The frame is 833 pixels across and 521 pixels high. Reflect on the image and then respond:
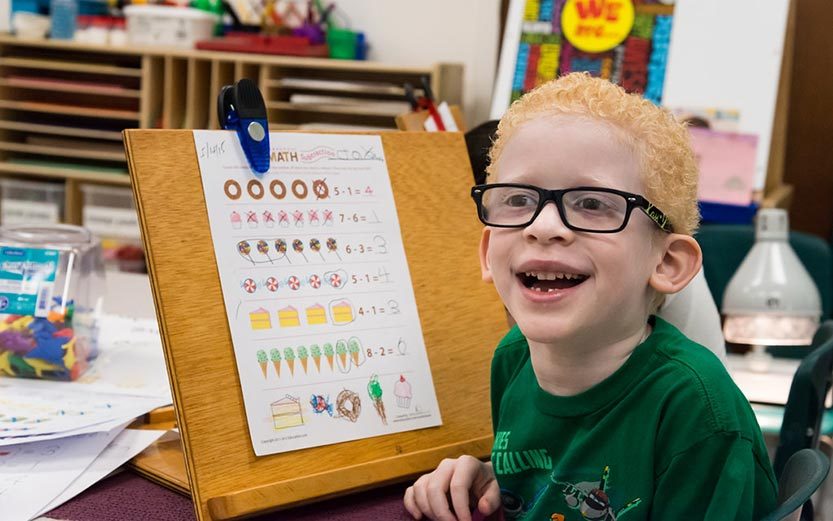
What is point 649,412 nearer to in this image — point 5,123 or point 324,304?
point 324,304

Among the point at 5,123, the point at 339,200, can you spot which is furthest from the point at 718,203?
the point at 5,123

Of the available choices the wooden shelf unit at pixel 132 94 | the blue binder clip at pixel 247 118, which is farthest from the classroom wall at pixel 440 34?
the blue binder clip at pixel 247 118

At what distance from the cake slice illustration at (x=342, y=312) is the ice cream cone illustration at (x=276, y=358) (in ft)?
0.27

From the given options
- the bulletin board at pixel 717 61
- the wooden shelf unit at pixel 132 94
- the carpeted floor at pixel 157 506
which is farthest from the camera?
the wooden shelf unit at pixel 132 94

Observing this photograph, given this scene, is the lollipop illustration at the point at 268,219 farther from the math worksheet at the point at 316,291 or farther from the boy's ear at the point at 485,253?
the boy's ear at the point at 485,253

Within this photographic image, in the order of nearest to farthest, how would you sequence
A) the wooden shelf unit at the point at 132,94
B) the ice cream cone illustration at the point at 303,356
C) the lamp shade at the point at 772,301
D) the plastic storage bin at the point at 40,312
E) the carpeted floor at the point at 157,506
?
the carpeted floor at the point at 157,506, the ice cream cone illustration at the point at 303,356, the plastic storage bin at the point at 40,312, the lamp shade at the point at 772,301, the wooden shelf unit at the point at 132,94

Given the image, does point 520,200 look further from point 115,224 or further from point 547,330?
point 115,224

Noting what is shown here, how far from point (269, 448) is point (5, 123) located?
136 inches

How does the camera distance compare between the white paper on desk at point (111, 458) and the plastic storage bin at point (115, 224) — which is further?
the plastic storage bin at point (115, 224)

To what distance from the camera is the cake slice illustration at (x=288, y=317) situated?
0.97 m

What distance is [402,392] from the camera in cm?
102

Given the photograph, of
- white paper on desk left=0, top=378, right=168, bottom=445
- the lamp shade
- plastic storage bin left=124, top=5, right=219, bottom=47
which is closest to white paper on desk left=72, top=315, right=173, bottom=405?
white paper on desk left=0, top=378, right=168, bottom=445

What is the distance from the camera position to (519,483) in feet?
3.00

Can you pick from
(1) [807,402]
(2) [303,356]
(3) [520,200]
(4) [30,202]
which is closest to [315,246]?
(2) [303,356]
